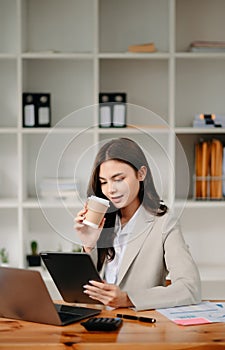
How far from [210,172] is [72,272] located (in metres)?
2.10

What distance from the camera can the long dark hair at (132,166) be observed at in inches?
81.9

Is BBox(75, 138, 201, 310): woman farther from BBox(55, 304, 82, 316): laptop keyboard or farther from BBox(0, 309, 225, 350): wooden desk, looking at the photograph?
BBox(0, 309, 225, 350): wooden desk

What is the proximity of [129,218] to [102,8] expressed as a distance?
2365 mm

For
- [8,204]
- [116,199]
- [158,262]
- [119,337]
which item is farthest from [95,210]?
[8,204]

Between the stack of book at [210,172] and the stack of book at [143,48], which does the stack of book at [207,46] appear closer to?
the stack of book at [143,48]

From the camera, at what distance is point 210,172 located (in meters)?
4.09

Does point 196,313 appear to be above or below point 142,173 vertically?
below

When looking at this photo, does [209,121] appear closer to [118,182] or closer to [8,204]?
[8,204]

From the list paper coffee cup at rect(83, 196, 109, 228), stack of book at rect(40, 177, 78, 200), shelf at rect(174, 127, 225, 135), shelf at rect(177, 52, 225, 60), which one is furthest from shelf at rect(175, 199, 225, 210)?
paper coffee cup at rect(83, 196, 109, 228)

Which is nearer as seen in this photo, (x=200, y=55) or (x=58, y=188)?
(x=58, y=188)

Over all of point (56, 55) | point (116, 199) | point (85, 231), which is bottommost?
point (85, 231)

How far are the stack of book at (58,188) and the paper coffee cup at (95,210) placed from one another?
2.3 inches

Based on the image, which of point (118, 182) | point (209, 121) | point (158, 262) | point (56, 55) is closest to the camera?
point (118, 182)

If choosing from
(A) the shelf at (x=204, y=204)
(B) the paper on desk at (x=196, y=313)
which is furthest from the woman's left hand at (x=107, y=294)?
(A) the shelf at (x=204, y=204)
